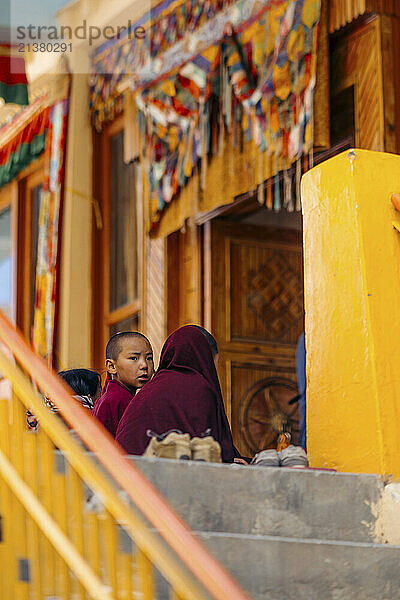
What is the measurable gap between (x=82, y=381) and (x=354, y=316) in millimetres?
1829

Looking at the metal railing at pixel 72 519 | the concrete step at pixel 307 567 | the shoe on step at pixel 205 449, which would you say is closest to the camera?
the metal railing at pixel 72 519

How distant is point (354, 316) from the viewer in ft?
15.8

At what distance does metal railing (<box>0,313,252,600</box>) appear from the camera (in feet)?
9.49

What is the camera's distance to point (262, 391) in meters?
8.55

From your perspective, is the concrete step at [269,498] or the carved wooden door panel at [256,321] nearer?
the concrete step at [269,498]

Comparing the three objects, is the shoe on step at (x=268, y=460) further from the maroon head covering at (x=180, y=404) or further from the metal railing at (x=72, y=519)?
the metal railing at (x=72, y=519)

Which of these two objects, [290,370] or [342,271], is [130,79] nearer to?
[290,370]

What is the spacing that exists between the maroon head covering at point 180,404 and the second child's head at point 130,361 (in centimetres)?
51

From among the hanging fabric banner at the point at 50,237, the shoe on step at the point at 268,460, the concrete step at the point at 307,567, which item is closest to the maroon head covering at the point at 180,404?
the shoe on step at the point at 268,460

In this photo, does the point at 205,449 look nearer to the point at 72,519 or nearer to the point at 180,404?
the point at 180,404

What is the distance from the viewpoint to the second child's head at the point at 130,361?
5535mm

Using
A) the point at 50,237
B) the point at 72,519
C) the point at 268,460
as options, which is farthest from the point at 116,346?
the point at 50,237

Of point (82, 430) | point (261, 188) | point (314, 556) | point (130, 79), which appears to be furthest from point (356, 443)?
point (130, 79)

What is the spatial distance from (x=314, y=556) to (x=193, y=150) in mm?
4676
